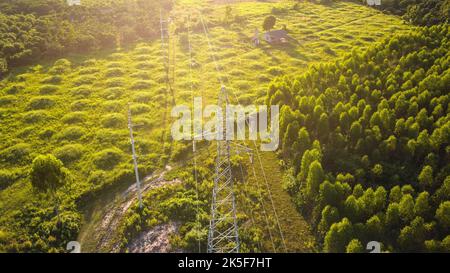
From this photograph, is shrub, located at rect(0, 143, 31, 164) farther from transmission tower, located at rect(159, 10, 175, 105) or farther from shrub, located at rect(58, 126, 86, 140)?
transmission tower, located at rect(159, 10, 175, 105)

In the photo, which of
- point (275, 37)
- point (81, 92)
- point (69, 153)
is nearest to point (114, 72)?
point (81, 92)

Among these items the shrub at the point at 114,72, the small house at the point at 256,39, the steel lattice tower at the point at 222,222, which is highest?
the small house at the point at 256,39

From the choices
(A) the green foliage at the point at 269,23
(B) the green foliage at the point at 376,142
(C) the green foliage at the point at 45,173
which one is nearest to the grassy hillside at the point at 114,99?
(C) the green foliage at the point at 45,173

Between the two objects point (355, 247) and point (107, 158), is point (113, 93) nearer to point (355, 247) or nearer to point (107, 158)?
point (107, 158)

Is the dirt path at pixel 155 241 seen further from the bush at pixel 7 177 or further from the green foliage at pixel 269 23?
the green foliage at pixel 269 23
